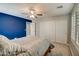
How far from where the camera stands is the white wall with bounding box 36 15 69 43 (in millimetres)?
2012

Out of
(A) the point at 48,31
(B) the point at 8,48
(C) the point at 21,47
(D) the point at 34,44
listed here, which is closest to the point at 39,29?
(A) the point at 48,31

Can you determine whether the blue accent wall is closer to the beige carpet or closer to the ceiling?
the ceiling

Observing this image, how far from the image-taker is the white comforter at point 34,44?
1935 mm

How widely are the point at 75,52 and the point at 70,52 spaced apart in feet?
0.25

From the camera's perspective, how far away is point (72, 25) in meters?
1.99

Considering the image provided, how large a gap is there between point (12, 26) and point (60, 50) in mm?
896

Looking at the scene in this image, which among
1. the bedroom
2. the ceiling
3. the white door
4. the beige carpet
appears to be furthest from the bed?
the ceiling

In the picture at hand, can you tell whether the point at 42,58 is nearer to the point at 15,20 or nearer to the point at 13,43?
the point at 13,43

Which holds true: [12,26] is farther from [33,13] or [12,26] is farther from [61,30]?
[61,30]

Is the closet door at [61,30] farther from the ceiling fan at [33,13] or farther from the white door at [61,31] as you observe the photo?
the ceiling fan at [33,13]

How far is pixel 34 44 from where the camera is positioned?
1.98m

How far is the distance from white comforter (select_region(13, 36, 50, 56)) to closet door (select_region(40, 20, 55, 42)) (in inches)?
3.3

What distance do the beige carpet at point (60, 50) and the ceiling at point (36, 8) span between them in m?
0.53

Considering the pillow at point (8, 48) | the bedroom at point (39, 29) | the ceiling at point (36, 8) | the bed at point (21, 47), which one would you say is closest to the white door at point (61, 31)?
the bedroom at point (39, 29)
